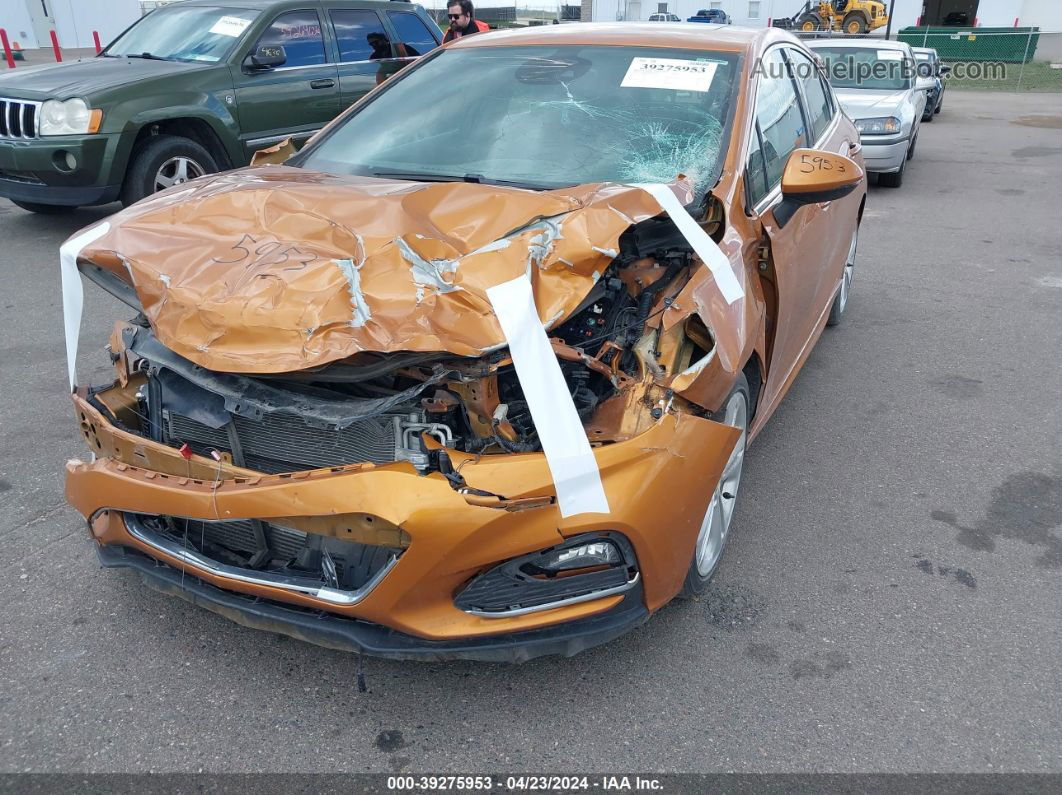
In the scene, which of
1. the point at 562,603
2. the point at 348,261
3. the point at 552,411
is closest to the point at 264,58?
the point at 348,261

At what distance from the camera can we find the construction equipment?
1264 inches

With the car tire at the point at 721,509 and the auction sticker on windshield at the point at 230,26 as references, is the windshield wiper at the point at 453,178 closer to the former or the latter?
the car tire at the point at 721,509

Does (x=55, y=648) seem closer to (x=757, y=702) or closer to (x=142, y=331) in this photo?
(x=142, y=331)

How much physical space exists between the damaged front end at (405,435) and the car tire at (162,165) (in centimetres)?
466

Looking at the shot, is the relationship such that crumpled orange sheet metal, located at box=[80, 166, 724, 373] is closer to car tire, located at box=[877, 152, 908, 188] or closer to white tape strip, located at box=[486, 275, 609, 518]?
white tape strip, located at box=[486, 275, 609, 518]

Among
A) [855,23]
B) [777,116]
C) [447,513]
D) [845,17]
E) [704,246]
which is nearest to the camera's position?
[447,513]

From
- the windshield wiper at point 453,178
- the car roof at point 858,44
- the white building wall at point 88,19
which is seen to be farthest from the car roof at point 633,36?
the white building wall at point 88,19

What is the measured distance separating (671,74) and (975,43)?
29.8 metres

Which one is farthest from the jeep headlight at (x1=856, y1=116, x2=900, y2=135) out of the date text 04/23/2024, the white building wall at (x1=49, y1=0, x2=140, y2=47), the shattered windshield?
the white building wall at (x1=49, y1=0, x2=140, y2=47)

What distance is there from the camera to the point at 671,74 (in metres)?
3.40

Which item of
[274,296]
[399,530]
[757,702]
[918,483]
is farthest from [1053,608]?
[274,296]

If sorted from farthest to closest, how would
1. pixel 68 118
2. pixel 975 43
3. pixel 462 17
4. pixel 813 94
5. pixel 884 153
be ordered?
1. pixel 975 43
2. pixel 884 153
3. pixel 462 17
4. pixel 68 118
5. pixel 813 94

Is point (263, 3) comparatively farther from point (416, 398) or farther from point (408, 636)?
point (408, 636)

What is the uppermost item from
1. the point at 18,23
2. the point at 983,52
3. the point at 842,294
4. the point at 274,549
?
the point at 274,549
